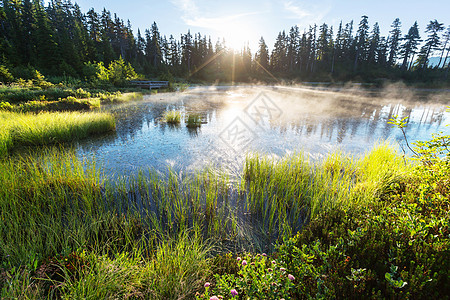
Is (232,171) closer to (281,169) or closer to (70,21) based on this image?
(281,169)

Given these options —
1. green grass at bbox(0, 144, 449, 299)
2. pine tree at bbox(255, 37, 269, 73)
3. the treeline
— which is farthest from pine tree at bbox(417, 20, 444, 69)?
green grass at bbox(0, 144, 449, 299)

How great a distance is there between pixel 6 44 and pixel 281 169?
169 feet

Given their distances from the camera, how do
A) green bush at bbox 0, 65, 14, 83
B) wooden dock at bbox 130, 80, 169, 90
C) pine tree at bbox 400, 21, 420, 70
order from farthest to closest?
pine tree at bbox 400, 21, 420, 70
wooden dock at bbox 130, 80, 169, 90
green bush at bbox 0, 65, 14, 83

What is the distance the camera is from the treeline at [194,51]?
34125 mm

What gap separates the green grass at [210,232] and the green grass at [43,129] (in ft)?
10.5

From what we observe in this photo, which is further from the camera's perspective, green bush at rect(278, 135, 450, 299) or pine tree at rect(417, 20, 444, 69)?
pine tree at rect(417, 20, 444, 69)

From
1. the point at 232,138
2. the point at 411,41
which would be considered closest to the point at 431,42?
the point at 411,41

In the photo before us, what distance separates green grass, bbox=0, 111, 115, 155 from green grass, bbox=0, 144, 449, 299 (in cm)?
321

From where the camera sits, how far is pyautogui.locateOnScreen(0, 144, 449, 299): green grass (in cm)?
159

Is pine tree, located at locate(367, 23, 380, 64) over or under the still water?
over

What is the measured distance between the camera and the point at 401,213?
6.73 feet

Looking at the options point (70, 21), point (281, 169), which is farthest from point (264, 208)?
point (70, 21)

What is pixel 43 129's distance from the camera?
688 cm

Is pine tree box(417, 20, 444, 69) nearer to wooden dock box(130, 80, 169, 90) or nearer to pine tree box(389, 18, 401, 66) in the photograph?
pine tree box(389, 18, 401, 66)
